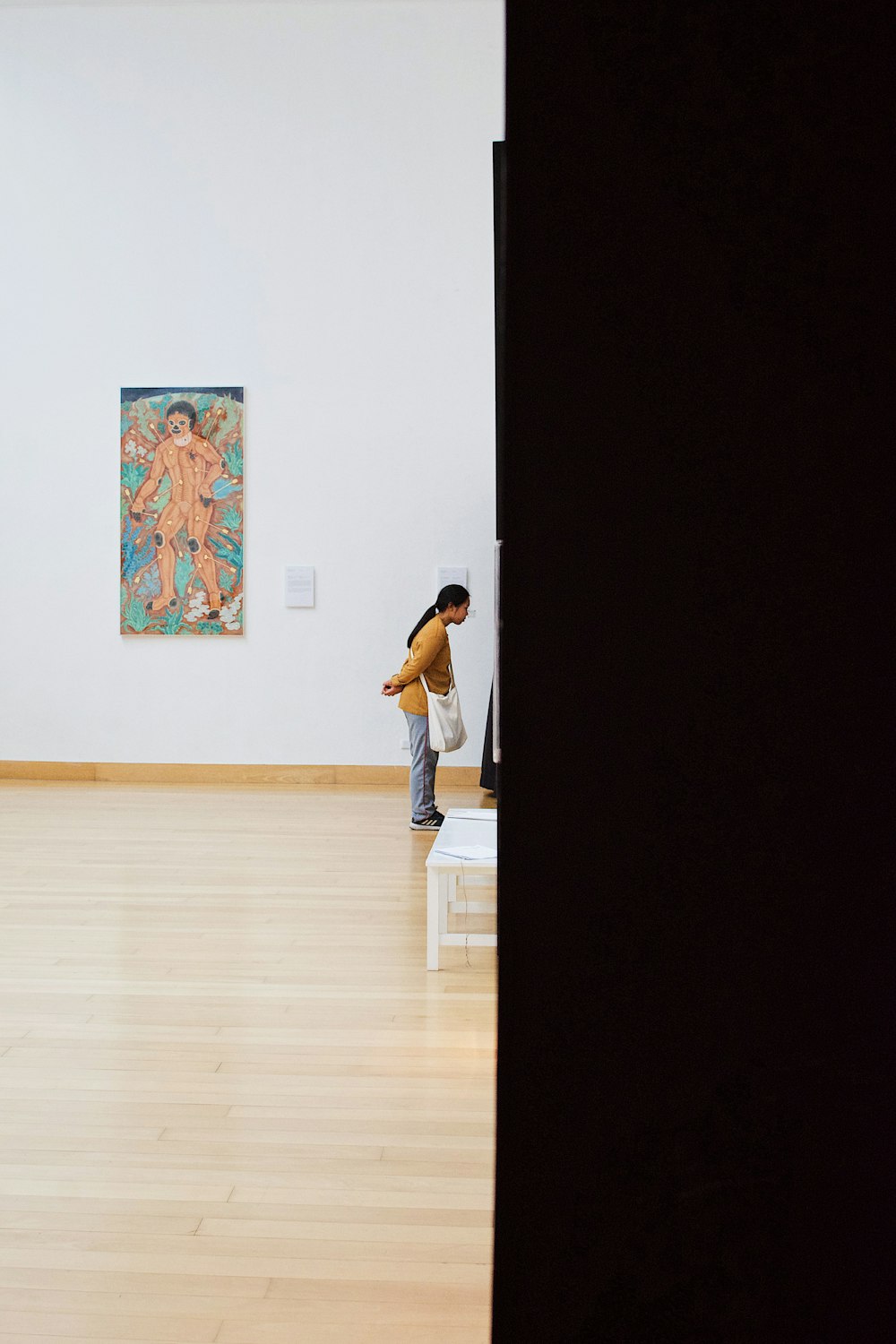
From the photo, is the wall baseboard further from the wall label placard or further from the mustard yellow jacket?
the mustard yellow jacket

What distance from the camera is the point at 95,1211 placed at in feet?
7.98

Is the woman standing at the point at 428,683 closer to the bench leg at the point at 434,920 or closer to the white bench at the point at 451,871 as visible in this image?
the white bench at the point at 451,871

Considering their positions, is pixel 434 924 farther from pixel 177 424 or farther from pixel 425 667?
pixel 177 424

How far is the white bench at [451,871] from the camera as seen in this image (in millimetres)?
4137

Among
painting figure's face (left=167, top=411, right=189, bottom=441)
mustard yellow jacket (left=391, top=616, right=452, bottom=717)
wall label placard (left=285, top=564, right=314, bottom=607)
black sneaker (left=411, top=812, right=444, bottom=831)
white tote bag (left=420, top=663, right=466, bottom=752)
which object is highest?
painting figure's face (left=167, top=411, right=189, bottom=441)

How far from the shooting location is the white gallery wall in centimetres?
863

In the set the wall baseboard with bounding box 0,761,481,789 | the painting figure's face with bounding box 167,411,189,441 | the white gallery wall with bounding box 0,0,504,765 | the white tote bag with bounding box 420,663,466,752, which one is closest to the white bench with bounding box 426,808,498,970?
the white tote bag with bounding box 420,663,466,752

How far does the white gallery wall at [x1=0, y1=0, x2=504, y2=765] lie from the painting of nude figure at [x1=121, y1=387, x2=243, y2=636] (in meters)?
0.12

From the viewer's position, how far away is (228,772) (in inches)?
348

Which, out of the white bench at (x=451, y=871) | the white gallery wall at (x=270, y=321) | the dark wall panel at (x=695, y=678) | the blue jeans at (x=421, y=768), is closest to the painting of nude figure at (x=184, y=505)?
the white gallery wall at (x=270, y=321)

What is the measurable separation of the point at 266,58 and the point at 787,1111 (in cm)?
949

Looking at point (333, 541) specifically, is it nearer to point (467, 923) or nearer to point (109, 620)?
point (109, 620)

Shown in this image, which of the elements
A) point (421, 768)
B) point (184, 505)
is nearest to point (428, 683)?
point (421, 768)

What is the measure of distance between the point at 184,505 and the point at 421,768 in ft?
10.3
